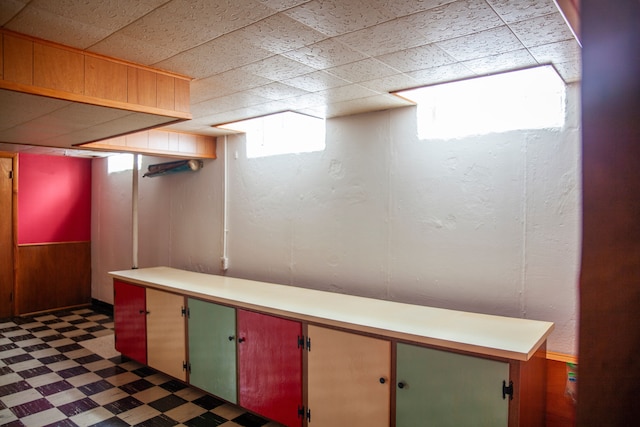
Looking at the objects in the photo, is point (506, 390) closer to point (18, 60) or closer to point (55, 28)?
point (55, 28)

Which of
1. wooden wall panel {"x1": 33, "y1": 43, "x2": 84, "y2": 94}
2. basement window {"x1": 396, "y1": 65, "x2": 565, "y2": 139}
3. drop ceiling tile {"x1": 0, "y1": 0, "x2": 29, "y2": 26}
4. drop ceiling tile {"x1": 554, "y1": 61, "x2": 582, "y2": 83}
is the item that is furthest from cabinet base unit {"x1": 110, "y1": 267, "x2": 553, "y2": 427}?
drop ceiling tile {"x1": 0, "y1": 0, "x2": 29, "y2": 26}

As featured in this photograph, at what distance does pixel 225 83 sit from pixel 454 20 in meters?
1.45

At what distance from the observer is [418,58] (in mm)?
2145

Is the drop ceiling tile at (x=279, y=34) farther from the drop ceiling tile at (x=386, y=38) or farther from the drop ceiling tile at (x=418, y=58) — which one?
the drop ceiling tile at (x=418, y=58)

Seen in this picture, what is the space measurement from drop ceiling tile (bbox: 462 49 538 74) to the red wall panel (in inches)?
246

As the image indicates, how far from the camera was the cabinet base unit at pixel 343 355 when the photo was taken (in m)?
2.05

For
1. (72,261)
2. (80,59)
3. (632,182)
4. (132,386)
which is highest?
(80,59)

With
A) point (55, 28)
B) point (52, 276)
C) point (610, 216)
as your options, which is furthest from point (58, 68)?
point (52, 276)

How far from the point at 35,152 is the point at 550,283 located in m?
6.50

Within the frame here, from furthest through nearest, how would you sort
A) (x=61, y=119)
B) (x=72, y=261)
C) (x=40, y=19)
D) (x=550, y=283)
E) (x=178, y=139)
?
1. (x=72, y=261)
2. (x=178, y=139)
3. (x=61, y=119)
4. (x=550, y=283)
5. (x=40, y=19)

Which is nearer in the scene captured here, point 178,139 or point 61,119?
point 61,119

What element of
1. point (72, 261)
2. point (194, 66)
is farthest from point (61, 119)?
point (72, 261)

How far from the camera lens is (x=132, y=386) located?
12.1 ft

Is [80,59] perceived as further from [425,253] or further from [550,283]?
[550,283]
